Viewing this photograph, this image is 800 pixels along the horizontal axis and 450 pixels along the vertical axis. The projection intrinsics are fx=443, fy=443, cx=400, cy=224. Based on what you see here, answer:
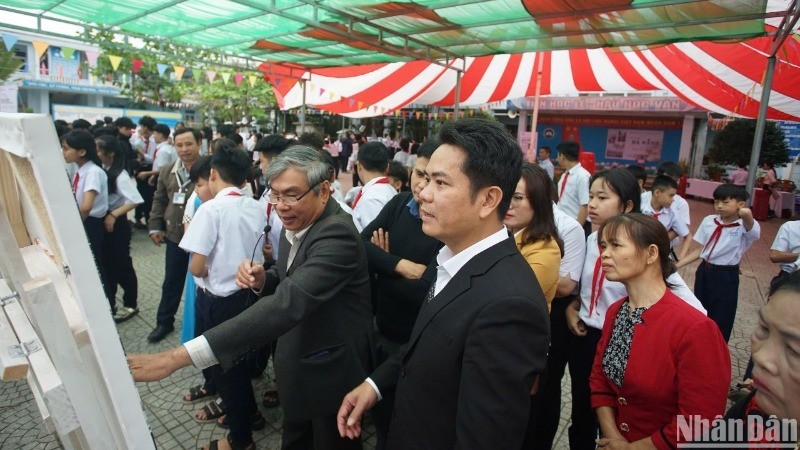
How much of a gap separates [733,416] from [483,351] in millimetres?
778

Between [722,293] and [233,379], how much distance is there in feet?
12.8

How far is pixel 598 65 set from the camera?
897cm

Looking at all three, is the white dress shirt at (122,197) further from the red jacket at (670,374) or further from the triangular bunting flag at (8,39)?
the red jacket at (670,374)

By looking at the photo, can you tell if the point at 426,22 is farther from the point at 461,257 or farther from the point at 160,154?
the point at 461,257

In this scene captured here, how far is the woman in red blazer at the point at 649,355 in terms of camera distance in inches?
59.0

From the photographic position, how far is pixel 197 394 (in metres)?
3.12

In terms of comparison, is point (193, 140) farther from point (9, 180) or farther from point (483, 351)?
point (483, 351)

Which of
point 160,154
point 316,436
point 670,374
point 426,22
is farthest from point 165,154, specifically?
point 670,374

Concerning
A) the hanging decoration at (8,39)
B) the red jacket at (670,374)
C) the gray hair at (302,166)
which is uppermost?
the hanging decoration at (8,39)

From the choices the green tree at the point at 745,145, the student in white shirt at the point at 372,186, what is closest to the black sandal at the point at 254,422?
the student in white shirt at the point at 372,186

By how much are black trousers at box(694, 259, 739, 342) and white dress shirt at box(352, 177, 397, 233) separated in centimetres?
286

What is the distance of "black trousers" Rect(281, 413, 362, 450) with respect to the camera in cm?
197

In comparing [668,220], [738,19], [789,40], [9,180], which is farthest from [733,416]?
[789,40]

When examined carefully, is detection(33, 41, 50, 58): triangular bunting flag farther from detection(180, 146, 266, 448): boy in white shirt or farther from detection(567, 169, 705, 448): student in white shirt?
detection(567, 169, 705, 448): student in white shirt
